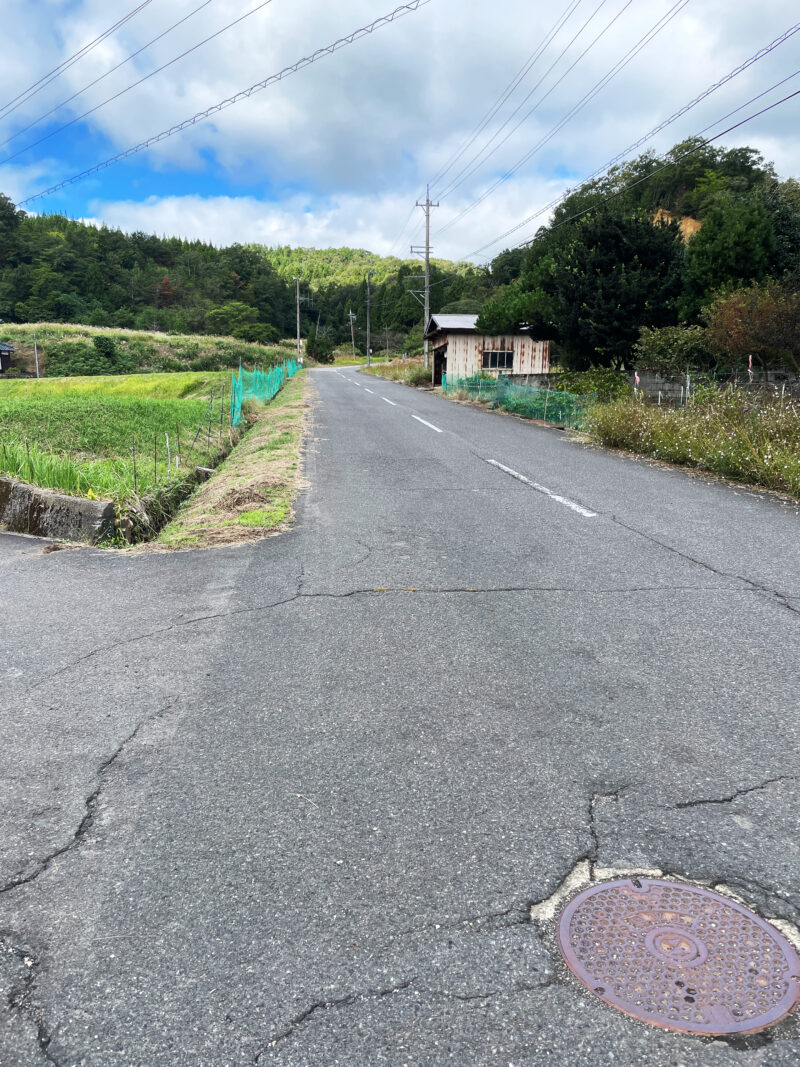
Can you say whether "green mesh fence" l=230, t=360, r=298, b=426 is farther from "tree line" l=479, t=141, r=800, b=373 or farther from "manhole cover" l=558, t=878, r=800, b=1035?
"manhole cover" l=558, t=878, r=800, b=1035

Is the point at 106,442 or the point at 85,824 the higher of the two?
the point at 106,442

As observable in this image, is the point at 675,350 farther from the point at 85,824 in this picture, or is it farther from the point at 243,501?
the point at 85,824

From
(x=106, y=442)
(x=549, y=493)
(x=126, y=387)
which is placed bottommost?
(x=549, y=493)

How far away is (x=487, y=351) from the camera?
37.4m

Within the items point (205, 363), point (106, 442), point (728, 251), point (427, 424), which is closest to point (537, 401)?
point (427, 424)

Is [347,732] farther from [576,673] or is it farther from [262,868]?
[576,673]

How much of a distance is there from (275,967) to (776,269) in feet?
84.6

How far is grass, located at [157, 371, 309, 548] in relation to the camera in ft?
21.4

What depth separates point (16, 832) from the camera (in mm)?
2346

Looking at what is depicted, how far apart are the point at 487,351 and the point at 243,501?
31.9 metres

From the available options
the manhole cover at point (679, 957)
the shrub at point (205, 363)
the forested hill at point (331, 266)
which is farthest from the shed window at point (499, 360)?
the forested hill at point (331, 266)

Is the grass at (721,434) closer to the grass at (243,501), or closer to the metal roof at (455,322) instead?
the grass at (243,501)

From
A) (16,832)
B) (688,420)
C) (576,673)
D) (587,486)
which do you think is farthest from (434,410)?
(16,832)

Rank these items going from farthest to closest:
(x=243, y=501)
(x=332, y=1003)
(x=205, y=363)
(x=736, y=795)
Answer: (x=205, y=363) < (x=243, y=501) < (x=736, y=795) < (x=332, y=1003)
